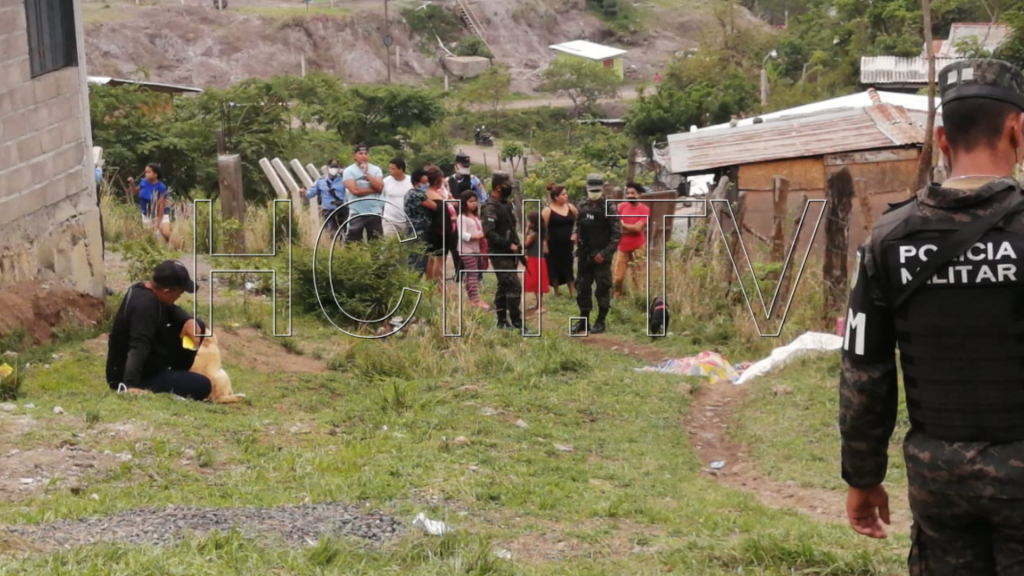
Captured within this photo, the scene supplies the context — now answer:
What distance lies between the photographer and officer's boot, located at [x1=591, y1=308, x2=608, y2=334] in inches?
522

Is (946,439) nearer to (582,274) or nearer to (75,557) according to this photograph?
(75,557)

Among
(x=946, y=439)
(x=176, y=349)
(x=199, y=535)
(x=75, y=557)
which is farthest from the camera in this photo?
(x=176, y=349)

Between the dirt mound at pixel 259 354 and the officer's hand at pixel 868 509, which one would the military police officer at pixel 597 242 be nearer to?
the dirt mound at pixel 259 354

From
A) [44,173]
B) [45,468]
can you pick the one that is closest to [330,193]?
[44,173]

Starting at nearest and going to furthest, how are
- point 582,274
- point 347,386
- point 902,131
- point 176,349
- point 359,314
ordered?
point 176,349 → point 347,386 → point 359,314 → point 582,274 → point 902,131

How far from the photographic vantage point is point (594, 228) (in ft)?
42.8

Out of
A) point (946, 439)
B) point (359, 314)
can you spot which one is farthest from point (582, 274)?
point (946, 439)

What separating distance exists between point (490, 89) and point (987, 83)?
57.4 m

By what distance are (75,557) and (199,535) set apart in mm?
599

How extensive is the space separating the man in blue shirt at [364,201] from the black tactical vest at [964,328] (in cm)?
1084

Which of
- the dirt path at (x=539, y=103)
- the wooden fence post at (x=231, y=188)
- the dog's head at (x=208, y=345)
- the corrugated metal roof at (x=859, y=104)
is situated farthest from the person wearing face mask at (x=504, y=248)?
the dirt path at (x=539, y=103)

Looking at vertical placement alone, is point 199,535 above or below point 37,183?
below

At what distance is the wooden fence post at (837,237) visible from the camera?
1201 cm

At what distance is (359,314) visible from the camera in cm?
1223
